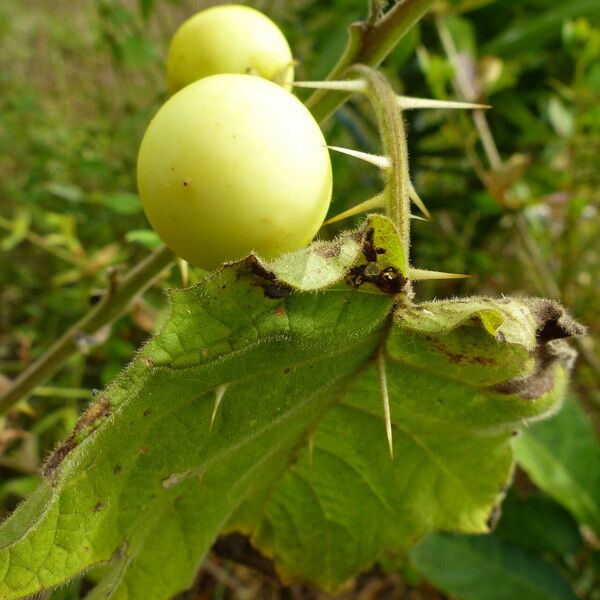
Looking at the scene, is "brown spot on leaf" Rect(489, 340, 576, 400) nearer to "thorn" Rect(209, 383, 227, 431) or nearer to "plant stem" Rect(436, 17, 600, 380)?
"thorn" Rect(209, 383, 227, 431)

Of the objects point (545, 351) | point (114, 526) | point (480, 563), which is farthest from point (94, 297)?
point (480, 563)

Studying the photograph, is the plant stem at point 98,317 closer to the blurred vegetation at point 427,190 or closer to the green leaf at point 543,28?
the blurred vegetation at point 427,190

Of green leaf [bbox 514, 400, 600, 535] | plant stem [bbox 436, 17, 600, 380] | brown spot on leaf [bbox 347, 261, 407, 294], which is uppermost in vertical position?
brown spot on leaf [bbox 347, 261, 407, 294]

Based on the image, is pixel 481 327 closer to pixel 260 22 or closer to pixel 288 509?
pixel 260 22

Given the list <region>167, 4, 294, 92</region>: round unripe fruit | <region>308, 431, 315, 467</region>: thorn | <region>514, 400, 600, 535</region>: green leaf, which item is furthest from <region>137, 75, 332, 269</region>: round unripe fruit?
<region>514, 400, 600, 535</region>: green leaf

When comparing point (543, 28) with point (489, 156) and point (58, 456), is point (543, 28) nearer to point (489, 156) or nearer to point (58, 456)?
point (489, 156)

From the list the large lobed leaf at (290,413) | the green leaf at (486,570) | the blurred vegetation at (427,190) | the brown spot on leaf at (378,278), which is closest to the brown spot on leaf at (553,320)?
the large lobed leaf at (290,413)

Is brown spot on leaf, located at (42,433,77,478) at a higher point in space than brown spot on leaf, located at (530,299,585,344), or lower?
higher

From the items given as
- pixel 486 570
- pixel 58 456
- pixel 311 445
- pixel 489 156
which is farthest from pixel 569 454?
pixel 58 456

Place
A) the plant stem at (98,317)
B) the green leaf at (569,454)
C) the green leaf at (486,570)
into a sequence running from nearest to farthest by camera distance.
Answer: the plant stem at (98,317) → the green leaf at (486,570) → the green leaf at (569,454)
